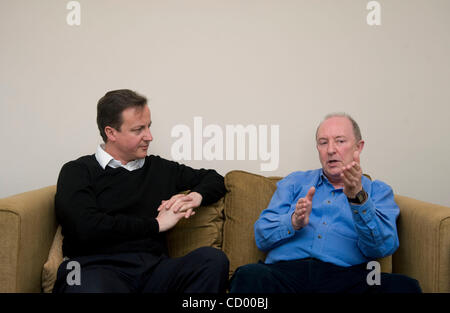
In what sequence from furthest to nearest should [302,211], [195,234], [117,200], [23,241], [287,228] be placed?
[195,234] → [117,200] → [287,228] → [302,211] → [23,241]

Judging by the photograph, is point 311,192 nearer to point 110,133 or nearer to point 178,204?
point 178,204

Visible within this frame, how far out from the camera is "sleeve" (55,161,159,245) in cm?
166

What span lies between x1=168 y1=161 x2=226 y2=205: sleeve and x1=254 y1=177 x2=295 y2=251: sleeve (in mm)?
278

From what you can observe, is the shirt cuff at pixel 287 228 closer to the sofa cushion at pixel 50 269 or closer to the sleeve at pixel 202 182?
the sleeve at pixel 202 182

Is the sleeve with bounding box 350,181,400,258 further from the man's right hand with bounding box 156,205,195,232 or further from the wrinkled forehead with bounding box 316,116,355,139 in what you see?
the man's right hand with bounding box 156,205,195,232

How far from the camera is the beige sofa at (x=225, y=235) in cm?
153

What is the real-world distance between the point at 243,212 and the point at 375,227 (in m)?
0.68

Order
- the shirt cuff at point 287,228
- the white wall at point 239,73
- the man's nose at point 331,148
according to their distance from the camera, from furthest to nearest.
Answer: the white wall at point 239,73 → the man's nose at point 331,148 → the shirt cuff at point 287,228

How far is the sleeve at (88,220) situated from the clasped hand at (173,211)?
5 cm

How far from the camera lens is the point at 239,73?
8.13 feet

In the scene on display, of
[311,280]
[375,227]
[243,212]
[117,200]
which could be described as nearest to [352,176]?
[375,227]

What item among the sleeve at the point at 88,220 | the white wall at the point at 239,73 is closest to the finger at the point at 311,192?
the sleeve at the point at 88,220
